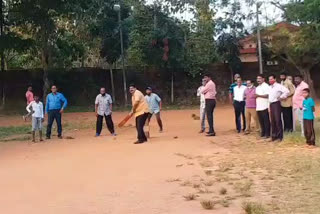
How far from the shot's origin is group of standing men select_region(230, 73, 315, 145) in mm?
12242

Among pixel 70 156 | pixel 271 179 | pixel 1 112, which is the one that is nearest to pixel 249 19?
pixel 1 112

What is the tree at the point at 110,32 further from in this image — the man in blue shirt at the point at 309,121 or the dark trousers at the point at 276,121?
the man in blue shirt at the point at 309,121

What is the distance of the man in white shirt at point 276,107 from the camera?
13.3 metres

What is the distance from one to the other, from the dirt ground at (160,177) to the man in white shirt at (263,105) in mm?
401

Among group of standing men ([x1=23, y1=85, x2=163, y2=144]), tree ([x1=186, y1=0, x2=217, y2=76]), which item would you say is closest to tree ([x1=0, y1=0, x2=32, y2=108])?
tree ([x1=186, y1=0, x2=217, y2=76])

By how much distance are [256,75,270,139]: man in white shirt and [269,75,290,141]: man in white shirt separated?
1.61ft

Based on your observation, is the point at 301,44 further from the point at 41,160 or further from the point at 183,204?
the point at 183,204

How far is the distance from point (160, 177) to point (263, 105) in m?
5.87

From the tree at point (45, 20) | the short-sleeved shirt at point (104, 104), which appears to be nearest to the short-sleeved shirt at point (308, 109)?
the short-sleeved shirt at point (104, 104)

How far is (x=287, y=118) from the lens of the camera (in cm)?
1480

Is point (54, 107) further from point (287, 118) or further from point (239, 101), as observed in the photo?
point (287, 118)

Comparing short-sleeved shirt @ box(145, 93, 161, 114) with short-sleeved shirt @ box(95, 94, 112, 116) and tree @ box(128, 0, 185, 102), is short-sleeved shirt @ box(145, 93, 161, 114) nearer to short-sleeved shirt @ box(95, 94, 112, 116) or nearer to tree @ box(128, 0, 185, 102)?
short-sleeved shirt @ box(95, 94, 112, 116)

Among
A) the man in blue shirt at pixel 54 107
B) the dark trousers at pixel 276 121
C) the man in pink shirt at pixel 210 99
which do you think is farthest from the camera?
the man in blue shirt at pixel 54 107

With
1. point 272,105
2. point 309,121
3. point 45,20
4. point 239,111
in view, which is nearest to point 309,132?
point 309,121
